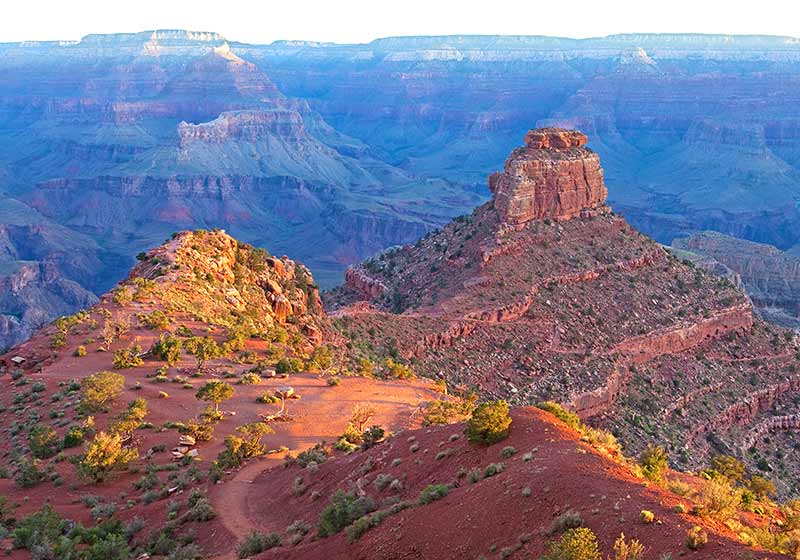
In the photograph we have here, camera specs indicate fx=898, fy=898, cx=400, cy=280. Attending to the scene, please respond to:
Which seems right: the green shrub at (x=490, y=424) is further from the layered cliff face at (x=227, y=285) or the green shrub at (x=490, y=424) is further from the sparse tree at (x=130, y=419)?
the layered cliff face at (x=227, y=285)

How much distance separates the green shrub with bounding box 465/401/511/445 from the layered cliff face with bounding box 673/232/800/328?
9247 cm

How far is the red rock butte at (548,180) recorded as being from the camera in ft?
198

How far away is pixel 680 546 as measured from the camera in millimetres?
15156

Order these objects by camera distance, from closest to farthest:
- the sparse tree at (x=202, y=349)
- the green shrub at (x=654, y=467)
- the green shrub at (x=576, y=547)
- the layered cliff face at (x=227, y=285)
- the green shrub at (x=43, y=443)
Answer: the green shrub at (x=576, y=547)
the green shrub at (x=654, y=467)
the green shrub at (x=43, y=443)
the sparse tree at (x=202, y=349)
the layered cliff face at (x=227, y=285)

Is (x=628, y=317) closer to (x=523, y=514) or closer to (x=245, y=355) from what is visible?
(x=245, y=355)

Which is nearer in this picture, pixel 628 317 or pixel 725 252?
pixel 628 317

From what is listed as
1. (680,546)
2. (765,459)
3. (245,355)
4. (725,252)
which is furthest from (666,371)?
(725,252)

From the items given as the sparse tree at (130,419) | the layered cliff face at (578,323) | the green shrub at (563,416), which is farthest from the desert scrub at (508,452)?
the layered cliff face at (578,323)

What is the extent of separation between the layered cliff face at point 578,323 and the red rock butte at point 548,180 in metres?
0.15

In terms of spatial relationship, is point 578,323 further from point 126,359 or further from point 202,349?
point 126,359

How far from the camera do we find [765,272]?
392ft

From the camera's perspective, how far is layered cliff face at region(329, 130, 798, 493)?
49.2m

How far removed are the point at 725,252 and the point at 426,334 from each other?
285ft

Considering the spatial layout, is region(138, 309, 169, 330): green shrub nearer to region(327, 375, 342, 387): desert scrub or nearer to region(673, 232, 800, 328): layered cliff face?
region(327, 375, 342, 387): desert scrub
